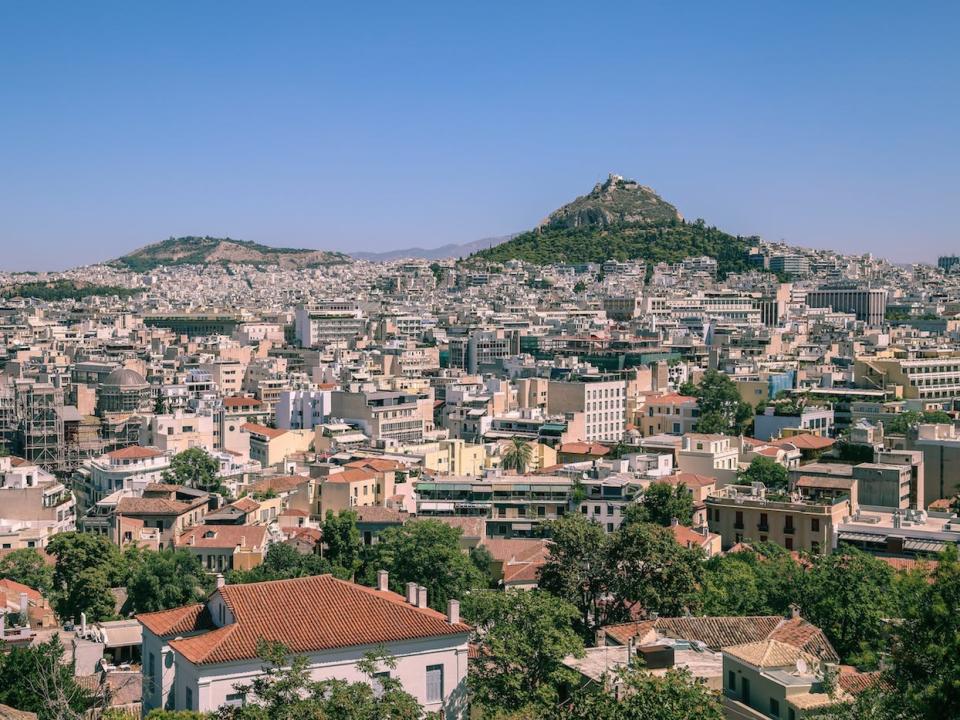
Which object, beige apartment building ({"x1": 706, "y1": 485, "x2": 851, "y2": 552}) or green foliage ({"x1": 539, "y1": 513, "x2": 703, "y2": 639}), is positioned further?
beige apartment building ({"x1": 706, "y1": 485, "x2": 851, "y2": 552})

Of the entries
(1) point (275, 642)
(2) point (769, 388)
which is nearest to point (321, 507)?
(1) point (275, 642)

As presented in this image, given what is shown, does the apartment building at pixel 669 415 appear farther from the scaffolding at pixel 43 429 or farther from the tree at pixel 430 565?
the tree at pixel 430 565

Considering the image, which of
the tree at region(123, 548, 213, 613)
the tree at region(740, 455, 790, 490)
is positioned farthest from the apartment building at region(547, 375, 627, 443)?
the tree at region(123, 548, 213, 613)

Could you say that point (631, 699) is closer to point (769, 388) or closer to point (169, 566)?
point (169, 566)

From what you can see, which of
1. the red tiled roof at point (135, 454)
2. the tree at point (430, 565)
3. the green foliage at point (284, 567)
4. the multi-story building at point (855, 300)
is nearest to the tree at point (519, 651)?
the tree at point (430, 565)

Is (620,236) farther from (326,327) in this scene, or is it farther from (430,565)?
(430,565)

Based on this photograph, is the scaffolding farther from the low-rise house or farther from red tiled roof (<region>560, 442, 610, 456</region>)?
the low-rise house
